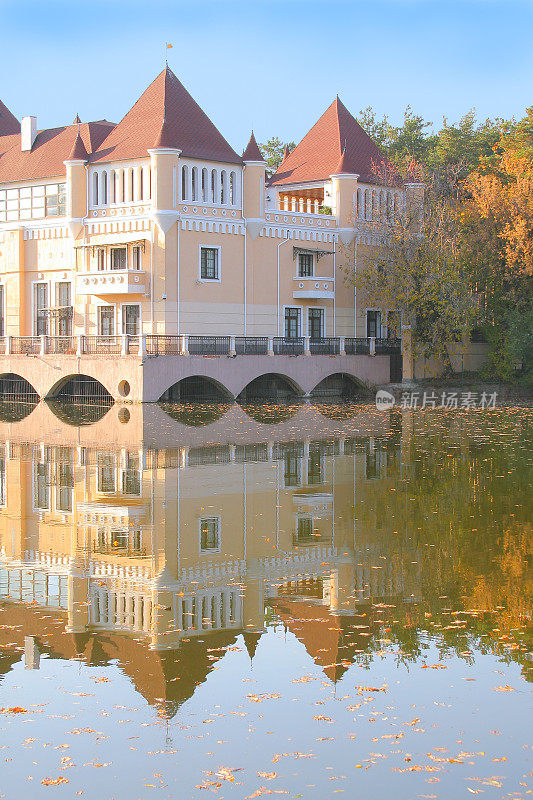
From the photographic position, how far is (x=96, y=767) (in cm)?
725

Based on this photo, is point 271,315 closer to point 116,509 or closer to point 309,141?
point 309,141

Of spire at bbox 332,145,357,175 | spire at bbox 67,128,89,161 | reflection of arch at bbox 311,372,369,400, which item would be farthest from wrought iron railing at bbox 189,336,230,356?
spire at bbox 332,145,357,175

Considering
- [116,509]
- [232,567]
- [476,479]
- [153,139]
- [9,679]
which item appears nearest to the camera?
[9,679]

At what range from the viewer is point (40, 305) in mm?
50969

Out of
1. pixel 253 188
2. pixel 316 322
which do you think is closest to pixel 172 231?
pixel 253 188

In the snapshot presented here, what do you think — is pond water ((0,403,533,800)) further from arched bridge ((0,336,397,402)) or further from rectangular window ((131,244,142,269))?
rectangular window ((131,244,142,269))

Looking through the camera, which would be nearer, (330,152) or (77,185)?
(77,185)

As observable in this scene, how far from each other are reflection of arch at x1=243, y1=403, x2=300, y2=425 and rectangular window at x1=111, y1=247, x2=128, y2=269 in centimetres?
1004

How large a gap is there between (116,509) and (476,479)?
7124 millimetres

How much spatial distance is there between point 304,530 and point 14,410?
26.1 metres

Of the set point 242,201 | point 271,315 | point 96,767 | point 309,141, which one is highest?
point 309,141

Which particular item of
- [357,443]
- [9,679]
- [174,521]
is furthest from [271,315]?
[9,679]

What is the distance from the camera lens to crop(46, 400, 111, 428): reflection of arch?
33625 millimetres

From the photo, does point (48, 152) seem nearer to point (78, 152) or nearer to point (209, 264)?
point (78, 152)
